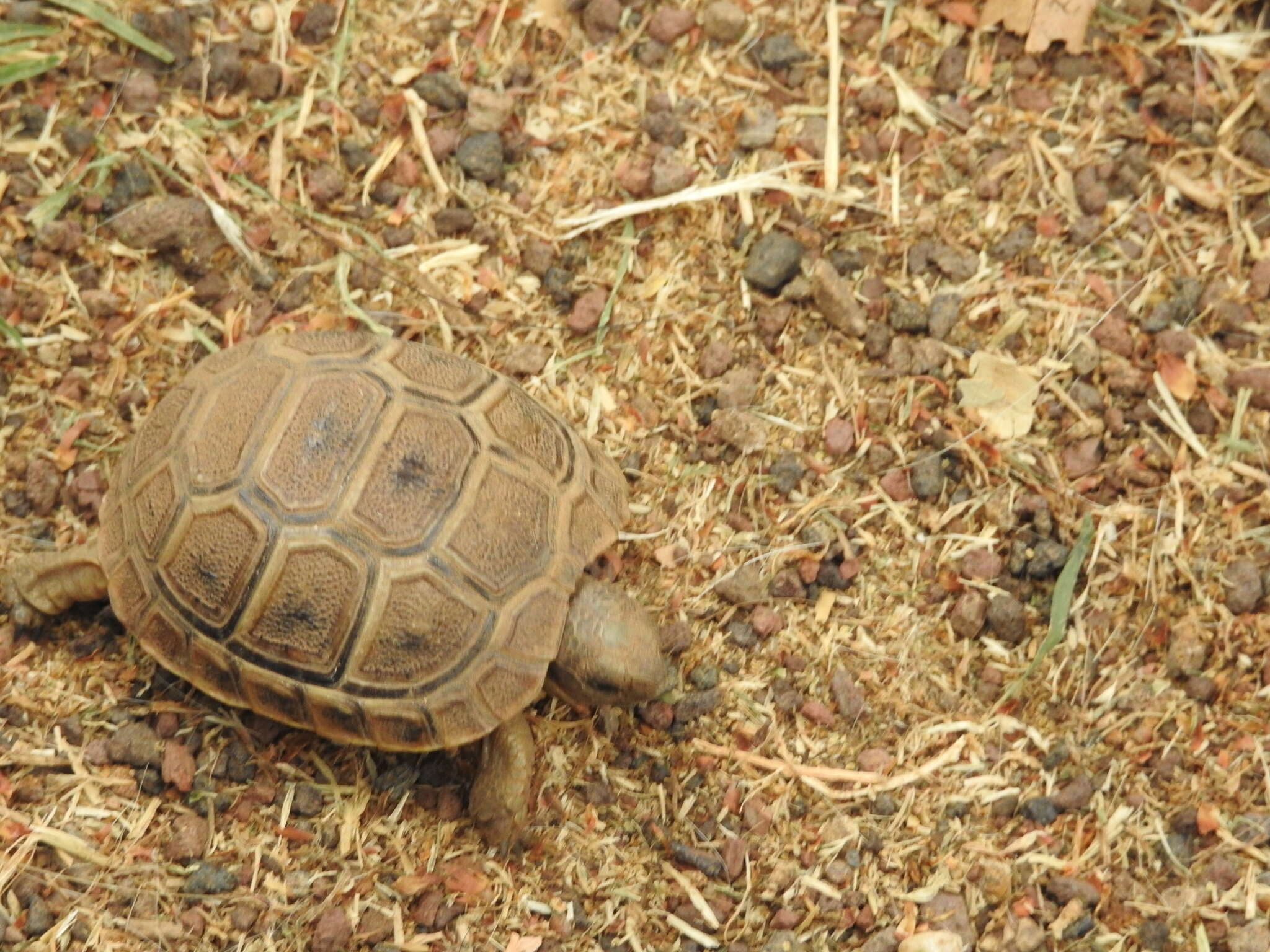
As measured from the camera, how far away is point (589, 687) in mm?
3240

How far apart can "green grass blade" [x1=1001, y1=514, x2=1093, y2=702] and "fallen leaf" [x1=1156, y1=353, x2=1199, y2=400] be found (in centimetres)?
50

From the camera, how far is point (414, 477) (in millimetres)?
3113

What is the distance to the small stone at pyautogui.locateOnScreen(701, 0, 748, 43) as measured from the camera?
13.1ft

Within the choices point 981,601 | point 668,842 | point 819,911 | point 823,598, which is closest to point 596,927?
point 668,842

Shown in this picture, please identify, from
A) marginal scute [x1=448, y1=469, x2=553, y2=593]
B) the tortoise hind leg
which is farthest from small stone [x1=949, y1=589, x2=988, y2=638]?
the tortoise hind leg

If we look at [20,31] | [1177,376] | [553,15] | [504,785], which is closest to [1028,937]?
[504,785]

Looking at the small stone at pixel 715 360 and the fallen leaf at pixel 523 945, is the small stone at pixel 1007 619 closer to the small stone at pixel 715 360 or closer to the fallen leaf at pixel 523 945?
the small stone at pixel 715 360

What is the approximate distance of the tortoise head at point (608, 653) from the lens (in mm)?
3178

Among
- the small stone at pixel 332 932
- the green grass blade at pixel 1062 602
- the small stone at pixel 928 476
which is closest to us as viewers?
the small stone at pixel 332 932

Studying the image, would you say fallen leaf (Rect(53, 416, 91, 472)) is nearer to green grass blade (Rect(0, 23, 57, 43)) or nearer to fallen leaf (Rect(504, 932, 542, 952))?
green grass blade (Rect(0, 23, 57, 43))

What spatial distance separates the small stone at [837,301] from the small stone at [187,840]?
2286 millimetres

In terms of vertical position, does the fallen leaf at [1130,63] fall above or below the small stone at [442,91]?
above

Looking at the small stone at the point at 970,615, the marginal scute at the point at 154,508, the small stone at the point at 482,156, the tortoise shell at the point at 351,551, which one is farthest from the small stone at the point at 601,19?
the small stone at the point at 970,615

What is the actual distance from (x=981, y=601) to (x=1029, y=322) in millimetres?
896
